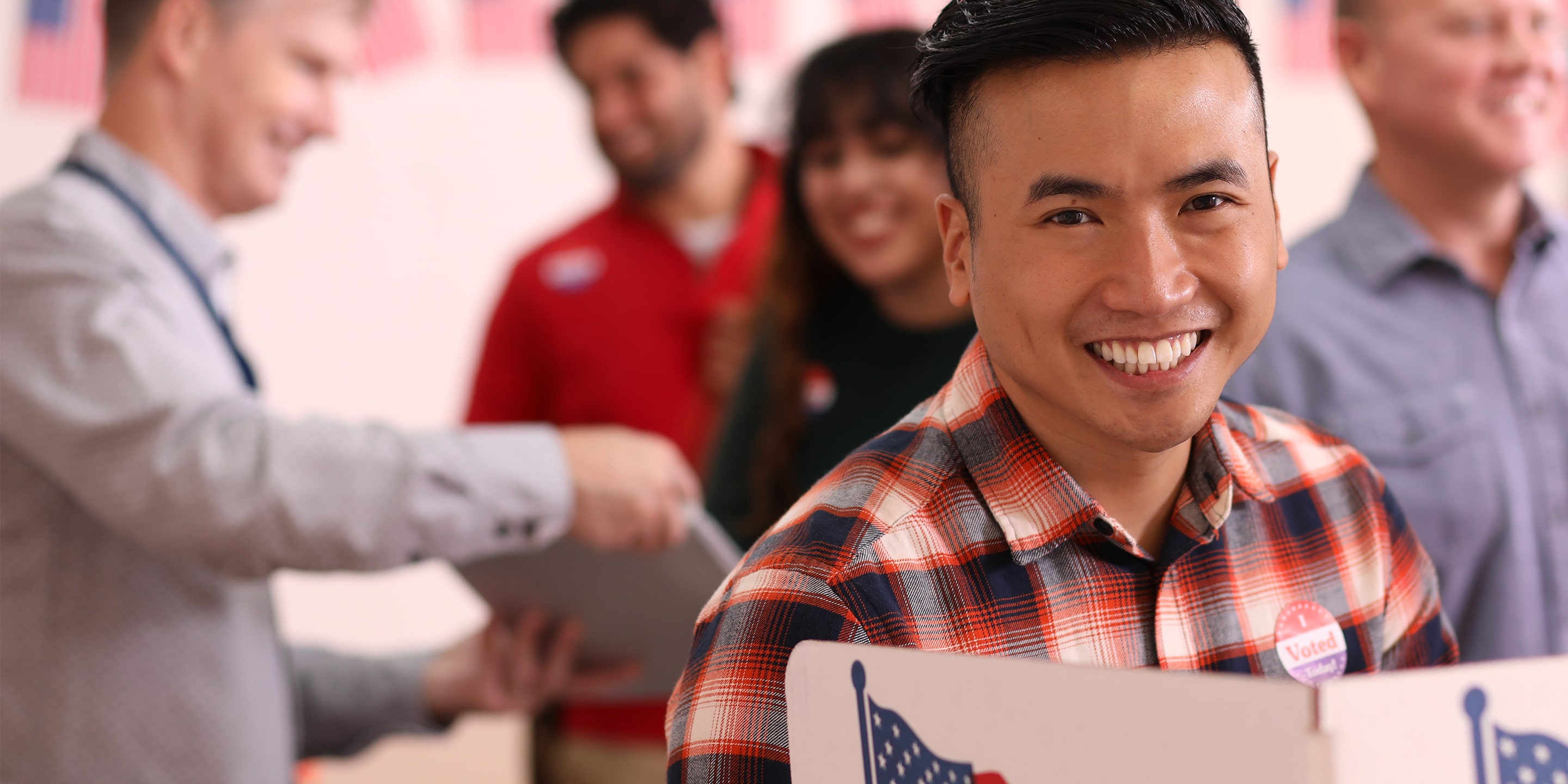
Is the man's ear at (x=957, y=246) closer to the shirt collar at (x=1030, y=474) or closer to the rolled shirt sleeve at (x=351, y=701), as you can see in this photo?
the shirt collar at (x=1030, y=474)

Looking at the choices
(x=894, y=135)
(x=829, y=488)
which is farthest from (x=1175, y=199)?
(x=894, y=135)

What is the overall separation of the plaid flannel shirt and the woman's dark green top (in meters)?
0.46

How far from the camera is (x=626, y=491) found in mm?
1279

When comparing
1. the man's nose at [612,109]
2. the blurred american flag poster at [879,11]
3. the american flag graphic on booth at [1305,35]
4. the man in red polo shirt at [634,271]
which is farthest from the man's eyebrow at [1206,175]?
the american flag graphic on booth at [1305,35]

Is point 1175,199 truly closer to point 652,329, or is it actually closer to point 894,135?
point 894,135

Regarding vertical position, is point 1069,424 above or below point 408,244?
above

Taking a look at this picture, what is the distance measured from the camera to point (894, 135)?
164 cm

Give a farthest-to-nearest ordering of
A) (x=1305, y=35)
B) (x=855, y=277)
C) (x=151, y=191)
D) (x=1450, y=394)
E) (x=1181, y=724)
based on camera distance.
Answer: (x=1305, y=35) < (x=855, y=277) < (x=1450, y=394) < (x=151, y=191) < (x=1181, y=724)

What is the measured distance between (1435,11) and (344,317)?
2.53 m

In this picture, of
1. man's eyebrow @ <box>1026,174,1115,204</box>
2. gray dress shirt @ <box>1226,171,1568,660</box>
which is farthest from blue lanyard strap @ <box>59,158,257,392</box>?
gray dress shirt @ <box>1226,171,1568,660</box>

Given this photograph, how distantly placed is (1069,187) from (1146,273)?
0.22 ft

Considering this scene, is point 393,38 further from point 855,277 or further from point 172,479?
point 172,479

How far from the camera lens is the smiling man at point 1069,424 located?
771mm

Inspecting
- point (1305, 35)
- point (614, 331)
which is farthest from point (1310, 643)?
point (1305, 35)
